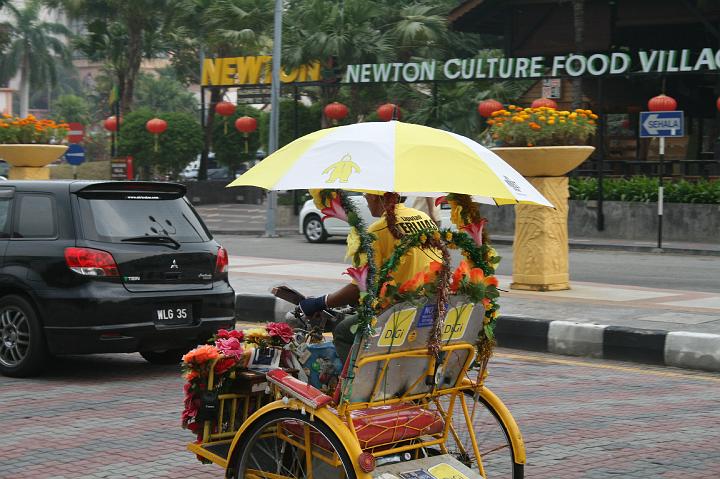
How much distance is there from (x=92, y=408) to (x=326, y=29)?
27537 mm

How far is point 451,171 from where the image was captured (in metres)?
5.23

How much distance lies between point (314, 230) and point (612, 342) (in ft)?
54.0

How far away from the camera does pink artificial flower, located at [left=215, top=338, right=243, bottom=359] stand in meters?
5.93

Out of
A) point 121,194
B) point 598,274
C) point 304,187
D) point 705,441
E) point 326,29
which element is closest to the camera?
point 304,187

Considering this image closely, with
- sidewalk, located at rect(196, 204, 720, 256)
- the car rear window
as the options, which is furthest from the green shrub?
the car rear window

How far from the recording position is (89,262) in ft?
29.5

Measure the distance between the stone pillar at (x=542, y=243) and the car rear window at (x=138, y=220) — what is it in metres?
5.60

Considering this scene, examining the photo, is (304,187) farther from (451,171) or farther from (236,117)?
(236,117)

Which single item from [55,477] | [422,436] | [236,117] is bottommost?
[55,477]

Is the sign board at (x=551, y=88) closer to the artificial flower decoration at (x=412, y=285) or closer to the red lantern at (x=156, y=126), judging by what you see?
the red lantern at (x=156, y=126)

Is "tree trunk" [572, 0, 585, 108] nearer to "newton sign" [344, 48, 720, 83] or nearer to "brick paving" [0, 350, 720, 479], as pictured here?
"newton sign" [344, 48, 720, 83]

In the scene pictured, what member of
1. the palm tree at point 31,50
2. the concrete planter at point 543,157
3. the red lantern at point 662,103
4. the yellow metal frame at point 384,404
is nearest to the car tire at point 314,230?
the red lantern at point 662,103

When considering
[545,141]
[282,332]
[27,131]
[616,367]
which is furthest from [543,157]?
[27,131]

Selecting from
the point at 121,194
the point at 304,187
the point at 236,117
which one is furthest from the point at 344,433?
the point at 236,117
